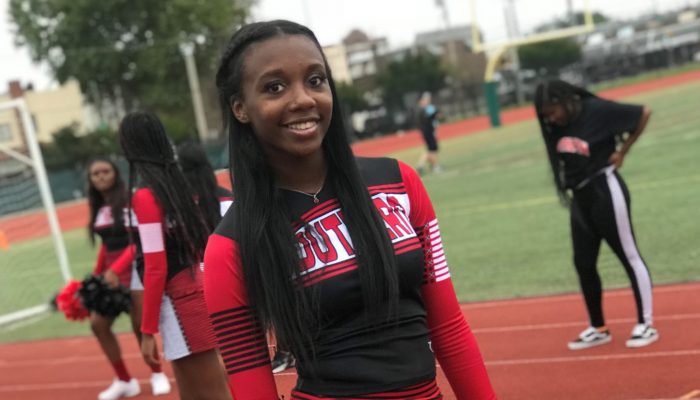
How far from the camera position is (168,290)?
195 inches

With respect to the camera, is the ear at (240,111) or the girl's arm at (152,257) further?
the girl's arm at (152,257)

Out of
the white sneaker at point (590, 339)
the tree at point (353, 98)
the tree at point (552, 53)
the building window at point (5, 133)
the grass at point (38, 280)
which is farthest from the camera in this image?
the tree at point (552, 53)

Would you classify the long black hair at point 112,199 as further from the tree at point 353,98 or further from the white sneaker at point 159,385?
the tree at point 353,98

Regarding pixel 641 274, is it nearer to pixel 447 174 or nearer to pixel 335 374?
pixel 335 374

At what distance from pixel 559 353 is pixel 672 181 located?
25.4ft

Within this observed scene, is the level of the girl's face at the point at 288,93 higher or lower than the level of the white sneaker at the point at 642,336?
higher

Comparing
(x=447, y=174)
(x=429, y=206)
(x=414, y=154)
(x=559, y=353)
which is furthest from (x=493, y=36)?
(x=429, y=206)

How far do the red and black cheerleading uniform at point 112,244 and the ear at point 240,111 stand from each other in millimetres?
4575

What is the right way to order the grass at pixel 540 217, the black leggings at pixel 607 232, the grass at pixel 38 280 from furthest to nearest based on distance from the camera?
the grass at pixel 38 280 → the grass at pixel 540 217 → the black leggings at pixel 607 232

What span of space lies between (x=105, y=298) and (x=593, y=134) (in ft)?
11.1

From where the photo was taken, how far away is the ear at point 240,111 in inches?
90.8

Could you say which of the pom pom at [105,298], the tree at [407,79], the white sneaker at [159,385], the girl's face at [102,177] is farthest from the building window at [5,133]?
the tree at [407,79]

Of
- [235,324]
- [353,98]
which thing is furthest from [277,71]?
[353,98]

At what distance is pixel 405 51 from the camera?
5847 centimetres
